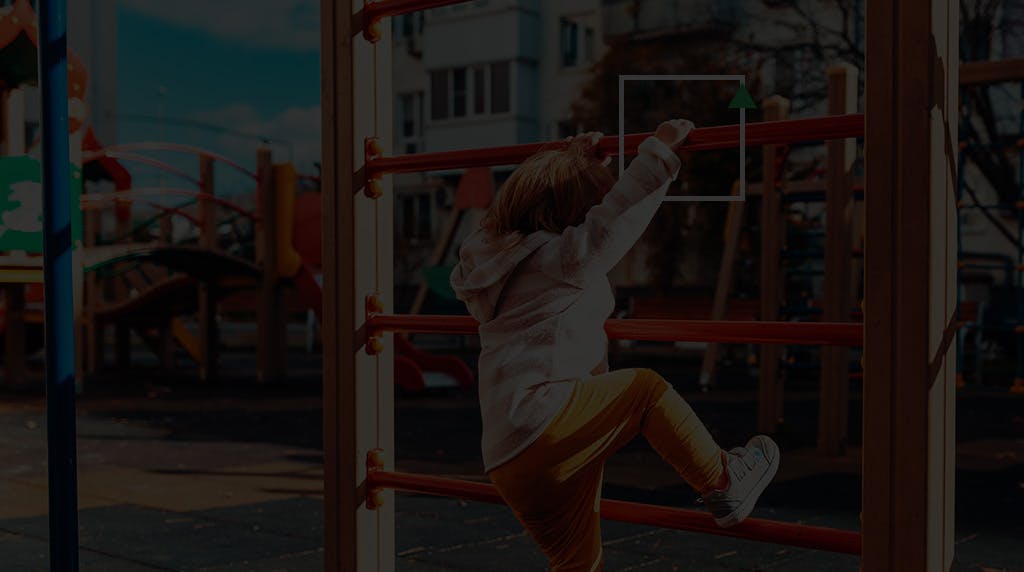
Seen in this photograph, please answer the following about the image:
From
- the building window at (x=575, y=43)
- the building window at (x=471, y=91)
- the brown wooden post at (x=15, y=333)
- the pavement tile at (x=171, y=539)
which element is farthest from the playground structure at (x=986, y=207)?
the building window at (x=471, y=91)

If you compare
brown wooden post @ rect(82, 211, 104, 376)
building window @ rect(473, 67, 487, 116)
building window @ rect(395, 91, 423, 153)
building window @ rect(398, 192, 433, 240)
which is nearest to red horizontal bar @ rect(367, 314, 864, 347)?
brown wooden post @ rect(82, 211, 104, 376)

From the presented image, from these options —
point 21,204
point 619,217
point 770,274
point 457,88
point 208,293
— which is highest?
point 457,88

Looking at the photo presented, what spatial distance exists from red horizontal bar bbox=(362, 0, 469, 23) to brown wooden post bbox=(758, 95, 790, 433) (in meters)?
4.56

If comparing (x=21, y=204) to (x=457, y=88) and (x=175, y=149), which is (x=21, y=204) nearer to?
(x=175, y=149)

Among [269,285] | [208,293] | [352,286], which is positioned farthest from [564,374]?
[208,293]

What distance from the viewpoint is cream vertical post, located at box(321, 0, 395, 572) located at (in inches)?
108

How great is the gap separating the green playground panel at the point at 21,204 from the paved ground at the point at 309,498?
111cm

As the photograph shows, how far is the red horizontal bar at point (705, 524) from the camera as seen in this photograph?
2082 millimetres

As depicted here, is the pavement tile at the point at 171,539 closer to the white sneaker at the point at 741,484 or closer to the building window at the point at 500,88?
the white sneaker at the point at 741,484

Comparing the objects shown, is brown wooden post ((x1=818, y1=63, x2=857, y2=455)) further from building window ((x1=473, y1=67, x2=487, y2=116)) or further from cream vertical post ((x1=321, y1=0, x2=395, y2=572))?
building window ((x1=473, y1=67, x2=487, y2=116))

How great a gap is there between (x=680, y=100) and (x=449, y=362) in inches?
429

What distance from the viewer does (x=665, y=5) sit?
2505 centimetres

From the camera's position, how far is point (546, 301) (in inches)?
83.2

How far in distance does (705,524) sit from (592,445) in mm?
280
